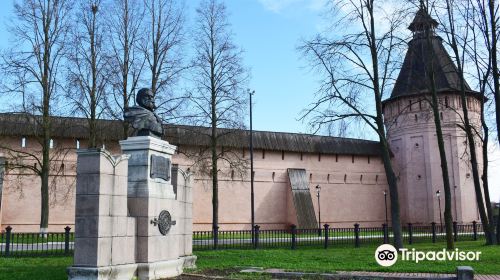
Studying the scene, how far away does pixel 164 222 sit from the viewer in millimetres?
9641

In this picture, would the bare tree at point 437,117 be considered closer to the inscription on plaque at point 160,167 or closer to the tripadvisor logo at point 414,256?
the tripadvisor logo at point 414,256

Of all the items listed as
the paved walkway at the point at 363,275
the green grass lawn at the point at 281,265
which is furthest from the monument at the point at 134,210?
the paved walkway at the point at 363,275

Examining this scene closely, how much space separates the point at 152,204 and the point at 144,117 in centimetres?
171

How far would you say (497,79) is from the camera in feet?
60.3

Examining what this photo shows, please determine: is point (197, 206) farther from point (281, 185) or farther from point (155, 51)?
point (155, 51)

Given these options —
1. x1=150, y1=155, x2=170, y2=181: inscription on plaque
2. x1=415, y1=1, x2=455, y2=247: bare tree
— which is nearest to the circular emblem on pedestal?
x1=150, y1=155, x2=170, y2=181: inscription on plaque

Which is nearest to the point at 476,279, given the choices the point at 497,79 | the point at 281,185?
the point at 497,79

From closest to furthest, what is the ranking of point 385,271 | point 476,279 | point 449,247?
point 476,279 → point 385,271 → point 449,247

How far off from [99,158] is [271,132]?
2681cm

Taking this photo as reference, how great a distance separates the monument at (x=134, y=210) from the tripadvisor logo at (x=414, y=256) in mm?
5014

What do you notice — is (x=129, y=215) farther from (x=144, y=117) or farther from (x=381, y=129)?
(x=381, y=129)

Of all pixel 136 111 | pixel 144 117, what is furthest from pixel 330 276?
pixel 136 111

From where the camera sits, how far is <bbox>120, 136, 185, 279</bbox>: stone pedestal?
9109mm

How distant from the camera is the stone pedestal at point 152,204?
9.11m
